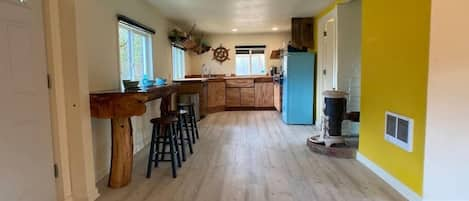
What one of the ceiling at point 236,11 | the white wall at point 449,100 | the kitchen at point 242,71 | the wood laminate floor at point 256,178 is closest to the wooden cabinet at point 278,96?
the kitchen at point 242,71

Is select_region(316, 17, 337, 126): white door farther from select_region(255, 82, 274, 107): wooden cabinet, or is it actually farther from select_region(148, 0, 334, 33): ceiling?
select_region(255, 82, 274, 107): wooden cabinet

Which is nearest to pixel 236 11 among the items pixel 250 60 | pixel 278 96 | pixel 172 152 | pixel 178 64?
pixel 178 64

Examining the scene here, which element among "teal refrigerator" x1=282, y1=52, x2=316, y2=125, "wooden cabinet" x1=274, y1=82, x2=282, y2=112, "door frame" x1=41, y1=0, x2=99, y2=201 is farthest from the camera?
"wooden cabinet" x1=274, y1=82, x2=282, y2=112

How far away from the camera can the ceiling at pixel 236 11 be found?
4.96m

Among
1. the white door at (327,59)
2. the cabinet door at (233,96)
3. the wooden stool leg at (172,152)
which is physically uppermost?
the white door at (327,59)

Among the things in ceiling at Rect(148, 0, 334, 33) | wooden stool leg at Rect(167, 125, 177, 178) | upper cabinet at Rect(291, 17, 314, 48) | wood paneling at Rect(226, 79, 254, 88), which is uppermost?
ceiling at Rect(148, 0, 334, 33)

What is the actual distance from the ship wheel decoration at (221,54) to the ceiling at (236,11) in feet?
6.10

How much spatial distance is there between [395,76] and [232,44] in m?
6.83

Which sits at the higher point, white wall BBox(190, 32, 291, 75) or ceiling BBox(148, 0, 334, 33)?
ceiling BBox(148, 0, 334, 33)

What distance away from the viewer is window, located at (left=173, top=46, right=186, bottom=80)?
7402mm

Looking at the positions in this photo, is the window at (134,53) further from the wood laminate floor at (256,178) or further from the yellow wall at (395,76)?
the yellow wall at (395,76)

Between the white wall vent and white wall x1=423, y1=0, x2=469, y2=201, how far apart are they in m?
0.24

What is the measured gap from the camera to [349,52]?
5086mm

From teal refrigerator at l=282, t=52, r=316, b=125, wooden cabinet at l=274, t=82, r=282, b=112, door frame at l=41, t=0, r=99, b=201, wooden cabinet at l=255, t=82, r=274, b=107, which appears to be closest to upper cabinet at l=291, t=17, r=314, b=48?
teal refrigerator at l=282, t=52, r=316, b=125
